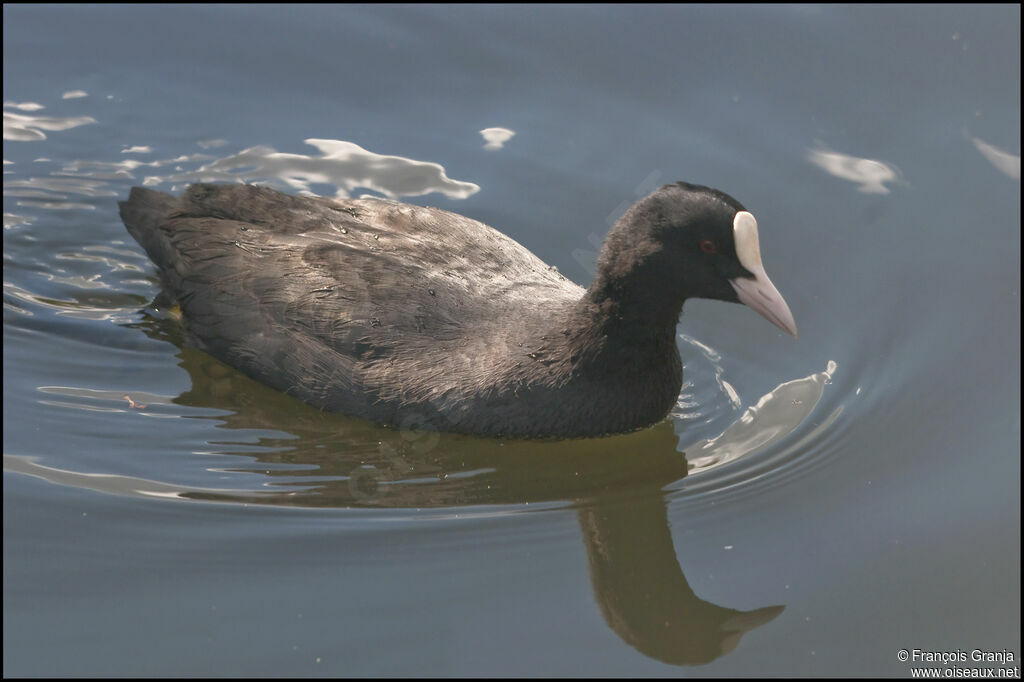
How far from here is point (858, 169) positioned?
8258 mm

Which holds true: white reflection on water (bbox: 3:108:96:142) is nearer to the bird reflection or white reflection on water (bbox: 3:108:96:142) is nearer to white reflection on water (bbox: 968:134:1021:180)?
the bird reflection

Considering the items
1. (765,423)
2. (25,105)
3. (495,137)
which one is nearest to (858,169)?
(495,137)

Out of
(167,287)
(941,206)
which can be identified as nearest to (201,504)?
(167,287)

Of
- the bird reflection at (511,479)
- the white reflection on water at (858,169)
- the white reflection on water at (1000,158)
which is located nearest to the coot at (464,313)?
the bird reflection at (511,479)

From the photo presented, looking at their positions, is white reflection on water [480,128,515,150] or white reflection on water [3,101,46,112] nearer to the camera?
white reflection on water [480,128,515,150]

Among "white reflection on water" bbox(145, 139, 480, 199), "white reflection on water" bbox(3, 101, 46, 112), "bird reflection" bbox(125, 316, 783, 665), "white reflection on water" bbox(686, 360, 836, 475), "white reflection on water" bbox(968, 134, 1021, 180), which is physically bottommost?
"bird reflection" bbox(125, 316, 783, 665)

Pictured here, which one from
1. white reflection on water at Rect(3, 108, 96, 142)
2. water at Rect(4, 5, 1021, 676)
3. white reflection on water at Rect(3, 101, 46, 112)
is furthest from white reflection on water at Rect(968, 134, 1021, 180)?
white reflection on water at Rect(3, 101, 46, 112)

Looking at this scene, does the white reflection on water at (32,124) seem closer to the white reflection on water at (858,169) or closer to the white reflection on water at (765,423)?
the white reflection on water at (858,169)

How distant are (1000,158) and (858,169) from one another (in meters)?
0.84

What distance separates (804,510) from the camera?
5918 mm

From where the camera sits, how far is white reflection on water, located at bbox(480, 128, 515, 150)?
8.48 m

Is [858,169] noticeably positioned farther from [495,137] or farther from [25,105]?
[25,105]

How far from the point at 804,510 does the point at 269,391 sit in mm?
2511

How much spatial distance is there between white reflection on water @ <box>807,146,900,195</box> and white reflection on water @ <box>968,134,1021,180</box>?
1.83ft
